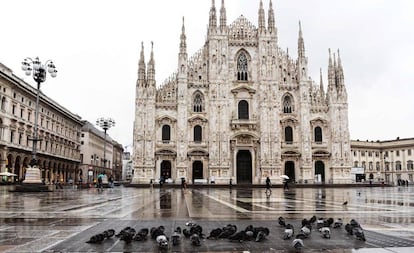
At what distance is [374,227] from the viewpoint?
9.02 metres

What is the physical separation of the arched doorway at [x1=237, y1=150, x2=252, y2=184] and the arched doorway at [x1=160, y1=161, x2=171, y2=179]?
9.49 metres

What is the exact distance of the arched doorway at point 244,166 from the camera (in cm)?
5156

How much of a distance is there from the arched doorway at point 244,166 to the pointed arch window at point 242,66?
10.6 m

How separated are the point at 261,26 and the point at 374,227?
47.0 meters

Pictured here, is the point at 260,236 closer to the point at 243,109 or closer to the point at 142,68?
the point at 142,68

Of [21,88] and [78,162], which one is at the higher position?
[21,88]

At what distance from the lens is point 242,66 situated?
5338 cm

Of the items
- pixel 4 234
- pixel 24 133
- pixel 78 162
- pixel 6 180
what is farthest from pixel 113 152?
pixel 4 234

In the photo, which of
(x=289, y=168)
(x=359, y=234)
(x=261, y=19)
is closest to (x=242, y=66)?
(x=261, y=19)

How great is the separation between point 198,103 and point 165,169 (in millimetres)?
10065

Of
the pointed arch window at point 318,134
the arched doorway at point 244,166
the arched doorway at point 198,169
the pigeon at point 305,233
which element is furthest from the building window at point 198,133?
the pigeon at point 305,233

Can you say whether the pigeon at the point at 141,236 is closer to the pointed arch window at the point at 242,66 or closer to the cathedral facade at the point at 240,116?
the cathedral facade at the point at 240,116

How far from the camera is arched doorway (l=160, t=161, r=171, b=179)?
5019cm

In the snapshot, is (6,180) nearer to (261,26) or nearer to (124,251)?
(261,26)
